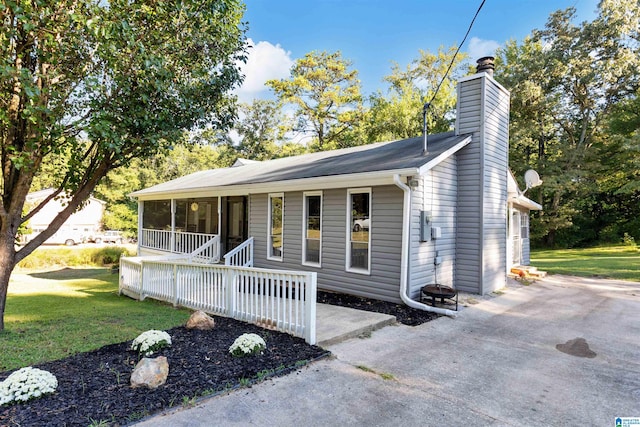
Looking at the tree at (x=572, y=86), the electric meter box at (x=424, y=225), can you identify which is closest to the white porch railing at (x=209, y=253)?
the electric meter box at (x=424, y=225)

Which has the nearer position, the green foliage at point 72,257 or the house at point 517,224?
the house at point 517,224

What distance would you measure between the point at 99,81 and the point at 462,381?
22.4 feet

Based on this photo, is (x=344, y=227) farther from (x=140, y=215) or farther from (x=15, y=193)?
(x=140, y=215)

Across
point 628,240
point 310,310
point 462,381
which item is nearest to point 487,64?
point 310,310

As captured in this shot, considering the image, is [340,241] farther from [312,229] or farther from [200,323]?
[200,323]

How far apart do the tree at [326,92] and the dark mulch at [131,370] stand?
21.8 metres

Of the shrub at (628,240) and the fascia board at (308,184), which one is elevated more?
the fascia board at (308,184)

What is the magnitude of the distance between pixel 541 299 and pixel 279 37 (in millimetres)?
17956

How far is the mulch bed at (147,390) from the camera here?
9.43ft

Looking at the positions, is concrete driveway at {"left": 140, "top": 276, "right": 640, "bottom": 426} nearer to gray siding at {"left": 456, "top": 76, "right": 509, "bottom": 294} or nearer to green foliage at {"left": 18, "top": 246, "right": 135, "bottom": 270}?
gray siding at {"left": 456, "top": 76, "right": 509, "bottom": 294}

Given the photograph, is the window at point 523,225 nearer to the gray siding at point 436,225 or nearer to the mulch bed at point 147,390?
the gray siding at point 436,225

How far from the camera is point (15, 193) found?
550 cm

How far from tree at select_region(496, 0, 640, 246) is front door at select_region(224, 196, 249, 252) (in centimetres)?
1733

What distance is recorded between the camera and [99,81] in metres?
5.58
